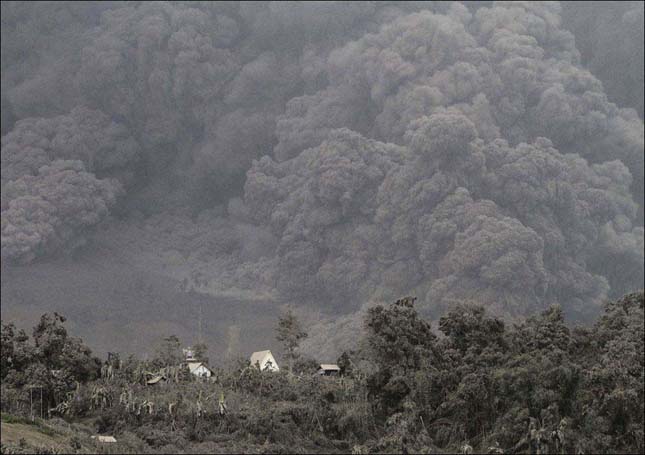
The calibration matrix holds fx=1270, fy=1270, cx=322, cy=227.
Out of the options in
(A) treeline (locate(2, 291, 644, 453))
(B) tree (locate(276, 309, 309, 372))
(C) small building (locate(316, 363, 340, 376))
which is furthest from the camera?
(B) tree (locate(276, 309, 309, 372))

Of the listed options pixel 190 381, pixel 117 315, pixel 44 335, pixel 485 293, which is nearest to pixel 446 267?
pixel 485 293

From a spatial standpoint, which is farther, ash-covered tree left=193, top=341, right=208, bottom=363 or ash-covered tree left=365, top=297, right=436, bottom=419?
ash-covered tree left=193, top=341, right=208, bottom=363

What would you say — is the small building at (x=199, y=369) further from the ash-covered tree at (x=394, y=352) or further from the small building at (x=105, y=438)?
the small building at (x=105, y=438)

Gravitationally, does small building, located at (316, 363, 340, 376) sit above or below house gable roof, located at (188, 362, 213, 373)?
below

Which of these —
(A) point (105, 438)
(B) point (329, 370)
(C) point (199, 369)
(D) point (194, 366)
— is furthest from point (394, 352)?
(D) point (194, 366)

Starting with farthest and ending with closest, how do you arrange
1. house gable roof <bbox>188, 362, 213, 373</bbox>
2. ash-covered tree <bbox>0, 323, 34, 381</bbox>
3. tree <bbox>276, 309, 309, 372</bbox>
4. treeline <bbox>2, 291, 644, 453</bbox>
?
house gable roof <bbox>188, 362, 213, 373</bbox>, tree <bbox>276, 309, 309, 372</bbox>, ash-covered tree <bbox>0, 323, 34, 381</bbox>, treeline <bbox>2, 291, 644, 453</bbox>

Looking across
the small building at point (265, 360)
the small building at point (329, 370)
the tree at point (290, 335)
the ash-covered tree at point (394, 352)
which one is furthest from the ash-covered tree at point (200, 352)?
the ash-covered tree at point (394, 352)

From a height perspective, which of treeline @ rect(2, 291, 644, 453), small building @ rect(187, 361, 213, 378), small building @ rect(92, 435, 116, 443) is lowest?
small building @ rect(92, 435, 116, 443)

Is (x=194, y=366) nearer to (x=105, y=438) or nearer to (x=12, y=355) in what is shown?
(x=12, y=355)

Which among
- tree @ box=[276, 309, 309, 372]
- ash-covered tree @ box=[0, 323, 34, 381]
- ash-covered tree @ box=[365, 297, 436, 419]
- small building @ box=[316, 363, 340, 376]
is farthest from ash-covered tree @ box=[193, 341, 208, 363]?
ash-covered tree @ box=[365, 297, 436, 419]

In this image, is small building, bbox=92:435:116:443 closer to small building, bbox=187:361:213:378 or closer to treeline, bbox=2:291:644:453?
treeline, bbox=2:291:644:453
